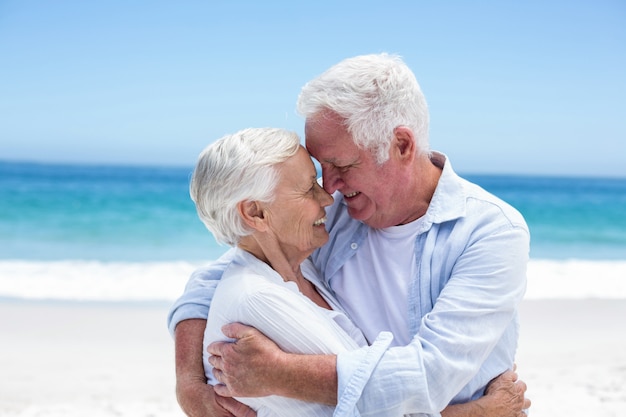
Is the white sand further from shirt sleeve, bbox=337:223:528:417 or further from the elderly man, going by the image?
shirt sleeve, bbox=337:223:528:417

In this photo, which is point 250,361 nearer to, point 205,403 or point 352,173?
point 205,403

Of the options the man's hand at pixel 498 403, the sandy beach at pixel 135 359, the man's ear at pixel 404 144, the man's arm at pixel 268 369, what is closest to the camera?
the man's arm at pixel 268 369

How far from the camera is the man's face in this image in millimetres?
2297

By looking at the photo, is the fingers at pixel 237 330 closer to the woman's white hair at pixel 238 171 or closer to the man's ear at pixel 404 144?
the woman's white hair at pixel 238 171

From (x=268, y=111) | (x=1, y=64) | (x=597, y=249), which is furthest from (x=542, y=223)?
(x=1, y=64)

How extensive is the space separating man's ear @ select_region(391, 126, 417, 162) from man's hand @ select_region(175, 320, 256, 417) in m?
0.78

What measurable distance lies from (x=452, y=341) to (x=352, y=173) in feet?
2.02

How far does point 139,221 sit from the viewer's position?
55.1ft

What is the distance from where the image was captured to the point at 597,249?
14688mm

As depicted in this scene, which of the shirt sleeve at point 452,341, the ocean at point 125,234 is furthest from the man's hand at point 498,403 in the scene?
the ocean at point 125,234

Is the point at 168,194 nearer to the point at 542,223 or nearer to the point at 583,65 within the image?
the point at 542,223

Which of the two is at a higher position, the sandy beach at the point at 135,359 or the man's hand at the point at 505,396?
the man's hand at the point at 505,396

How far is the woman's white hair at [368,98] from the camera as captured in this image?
2256mm

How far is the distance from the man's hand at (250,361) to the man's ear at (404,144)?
0.72 metres
